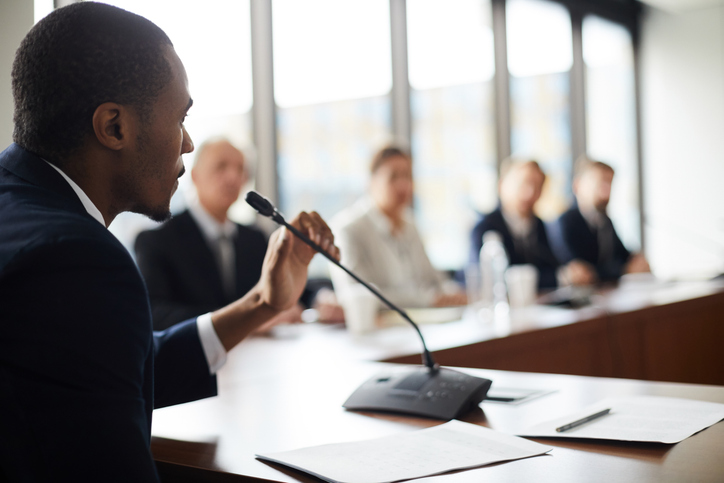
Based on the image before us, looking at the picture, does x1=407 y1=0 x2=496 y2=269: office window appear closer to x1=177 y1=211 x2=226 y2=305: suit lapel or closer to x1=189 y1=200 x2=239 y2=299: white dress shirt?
x1=189 y1=200 x2=239 y2=299: white dress shirt

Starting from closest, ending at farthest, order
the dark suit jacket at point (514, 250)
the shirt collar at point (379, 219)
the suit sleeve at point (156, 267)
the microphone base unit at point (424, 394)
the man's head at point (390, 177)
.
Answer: the microphone base unit at point (424, 394)
the suit sleeve at point (156, 267)
the man's head at point (390, 177)
the shirt collar at point (379, 219)
the dark suit jacket at point (514, 250)

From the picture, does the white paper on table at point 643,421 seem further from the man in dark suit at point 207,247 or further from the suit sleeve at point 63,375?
the man in dark suit at point 207,247

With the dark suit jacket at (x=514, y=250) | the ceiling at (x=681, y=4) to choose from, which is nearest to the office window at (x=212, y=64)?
the dark suit jacket at (x=514, y=250)

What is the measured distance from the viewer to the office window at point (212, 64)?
3.73 m

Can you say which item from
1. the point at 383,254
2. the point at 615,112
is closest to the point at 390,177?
the point at 383,254

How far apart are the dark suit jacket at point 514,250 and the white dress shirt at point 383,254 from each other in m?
0.63

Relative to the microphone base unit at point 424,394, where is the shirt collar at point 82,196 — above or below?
above

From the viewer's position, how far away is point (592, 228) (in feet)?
17.7

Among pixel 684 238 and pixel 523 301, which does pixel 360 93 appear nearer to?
pixel 523 301

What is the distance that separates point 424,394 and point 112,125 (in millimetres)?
691

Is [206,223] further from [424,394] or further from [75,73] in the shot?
[75,73]

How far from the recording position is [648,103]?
8000 mm

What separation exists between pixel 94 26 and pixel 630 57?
26.4 feet

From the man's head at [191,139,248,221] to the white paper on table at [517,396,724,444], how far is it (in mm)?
2092
